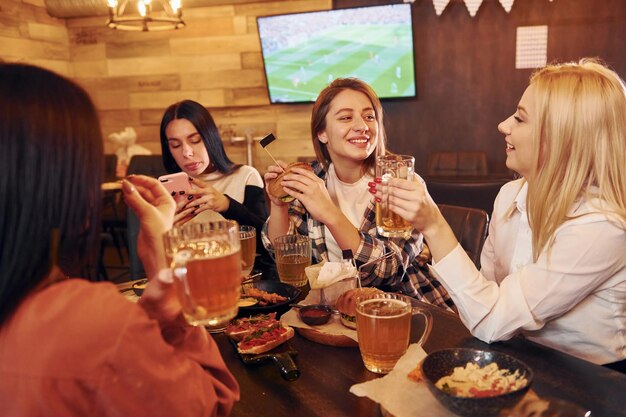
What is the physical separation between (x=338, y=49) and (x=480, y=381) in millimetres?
4475

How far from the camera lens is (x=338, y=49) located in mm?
5062

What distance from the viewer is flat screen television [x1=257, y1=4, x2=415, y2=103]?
4.90 metres

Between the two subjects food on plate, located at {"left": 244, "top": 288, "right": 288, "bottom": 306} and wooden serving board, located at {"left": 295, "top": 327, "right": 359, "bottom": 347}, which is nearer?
wooden serving board, located at {"left": 295, "top": 327, "right": 359, "bottom": 347}

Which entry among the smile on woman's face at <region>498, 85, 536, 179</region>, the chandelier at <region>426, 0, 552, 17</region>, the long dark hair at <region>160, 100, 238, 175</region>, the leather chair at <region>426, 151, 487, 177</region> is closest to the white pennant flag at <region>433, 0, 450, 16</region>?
the chandelier at <region>426, 0, 552, 17</region>

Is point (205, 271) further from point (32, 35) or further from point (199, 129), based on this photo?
point (32, 35)

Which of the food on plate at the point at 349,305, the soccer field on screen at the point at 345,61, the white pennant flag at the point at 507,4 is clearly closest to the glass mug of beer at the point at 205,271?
the food on plate at the point at 349,305

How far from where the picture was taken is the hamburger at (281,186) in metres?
1.90

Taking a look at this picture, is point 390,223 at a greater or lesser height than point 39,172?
lesser

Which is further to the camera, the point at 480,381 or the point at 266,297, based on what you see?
the point at 266,297

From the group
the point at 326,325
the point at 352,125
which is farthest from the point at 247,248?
the point at 352,125

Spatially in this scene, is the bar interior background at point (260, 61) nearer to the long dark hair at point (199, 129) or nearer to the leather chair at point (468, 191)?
the leather chair at point (468, 191)

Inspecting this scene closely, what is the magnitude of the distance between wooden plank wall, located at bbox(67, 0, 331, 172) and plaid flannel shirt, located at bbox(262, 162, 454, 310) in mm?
3322

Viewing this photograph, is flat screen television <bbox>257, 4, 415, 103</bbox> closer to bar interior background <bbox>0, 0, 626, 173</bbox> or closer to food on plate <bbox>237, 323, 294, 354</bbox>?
bar interior background <bbox>0, 0, 626, 173</bbox>

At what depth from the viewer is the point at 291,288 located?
61.1 inches
